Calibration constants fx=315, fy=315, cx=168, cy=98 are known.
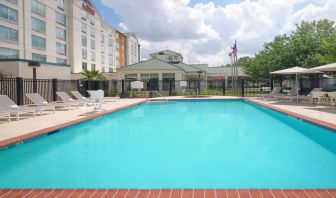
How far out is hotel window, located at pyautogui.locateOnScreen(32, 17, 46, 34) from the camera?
37.1 meters

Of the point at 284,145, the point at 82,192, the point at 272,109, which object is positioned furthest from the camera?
the point at 272,109

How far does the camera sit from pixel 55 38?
42.0 meters

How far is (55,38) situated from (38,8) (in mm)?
5005

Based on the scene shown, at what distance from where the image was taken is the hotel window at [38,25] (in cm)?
3712

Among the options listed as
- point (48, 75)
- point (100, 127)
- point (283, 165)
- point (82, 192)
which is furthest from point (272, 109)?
point (48, 75)

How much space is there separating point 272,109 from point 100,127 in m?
8.21

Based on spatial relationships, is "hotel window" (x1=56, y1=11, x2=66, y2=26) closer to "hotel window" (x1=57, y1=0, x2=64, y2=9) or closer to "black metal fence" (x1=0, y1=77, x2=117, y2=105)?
"hotel window" (x1=57, y1=0, x2=64, y2=9)

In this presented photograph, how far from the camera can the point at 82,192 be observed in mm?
3783

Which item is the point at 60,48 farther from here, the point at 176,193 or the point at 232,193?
the point at 232,193

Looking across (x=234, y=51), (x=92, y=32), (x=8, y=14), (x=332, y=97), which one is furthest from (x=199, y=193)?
(x=92, y=32)

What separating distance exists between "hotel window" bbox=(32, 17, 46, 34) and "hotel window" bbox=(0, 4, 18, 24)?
3210mm

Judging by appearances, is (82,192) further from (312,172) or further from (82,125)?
(82,125)

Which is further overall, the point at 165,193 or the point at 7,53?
the point at 7,53

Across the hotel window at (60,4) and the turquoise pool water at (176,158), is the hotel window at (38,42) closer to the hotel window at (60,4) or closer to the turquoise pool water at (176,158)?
the hotel window at (60,4)
